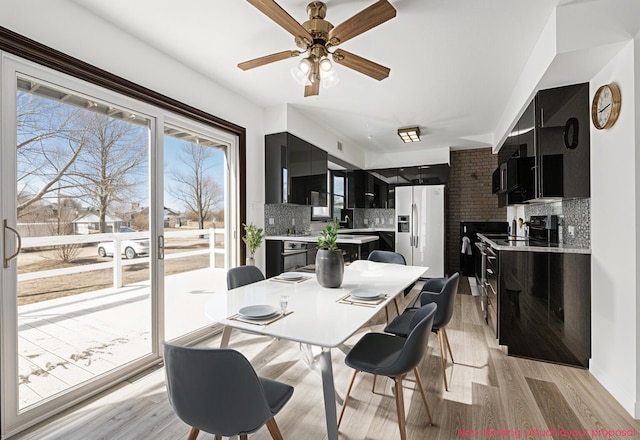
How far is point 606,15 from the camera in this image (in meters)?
1.98

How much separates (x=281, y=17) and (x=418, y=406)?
2.48 m

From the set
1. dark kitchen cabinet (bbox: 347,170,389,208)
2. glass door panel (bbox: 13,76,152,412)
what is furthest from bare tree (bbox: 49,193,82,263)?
dark kitchen cabinet (bbox: 347,170,389,208)

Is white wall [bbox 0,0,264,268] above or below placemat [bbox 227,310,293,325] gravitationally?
above

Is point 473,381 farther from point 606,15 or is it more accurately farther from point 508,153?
point 508,153

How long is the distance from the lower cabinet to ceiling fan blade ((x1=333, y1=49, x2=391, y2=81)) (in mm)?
1929

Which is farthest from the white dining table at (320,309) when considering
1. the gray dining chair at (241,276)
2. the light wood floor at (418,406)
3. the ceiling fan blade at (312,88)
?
the ceiling fan blade at (312,88)

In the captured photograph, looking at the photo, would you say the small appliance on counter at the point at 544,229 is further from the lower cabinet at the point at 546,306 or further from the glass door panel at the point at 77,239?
the glass door panel at the point at 77,239

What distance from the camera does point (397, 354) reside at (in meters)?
1.79

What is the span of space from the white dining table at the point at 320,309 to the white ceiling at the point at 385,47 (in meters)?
1.90

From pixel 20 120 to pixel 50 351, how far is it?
1.48 metres

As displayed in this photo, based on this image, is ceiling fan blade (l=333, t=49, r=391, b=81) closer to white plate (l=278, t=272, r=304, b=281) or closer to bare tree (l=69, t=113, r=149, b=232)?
white plate (l=278, t=272, r=304, b=281)

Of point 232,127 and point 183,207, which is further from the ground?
point 232,127

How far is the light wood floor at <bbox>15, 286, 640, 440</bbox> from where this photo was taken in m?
1.79

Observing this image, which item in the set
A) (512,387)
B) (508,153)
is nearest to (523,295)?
(512,387)
